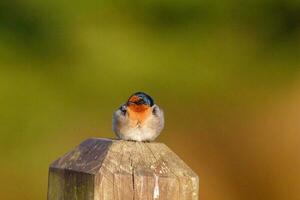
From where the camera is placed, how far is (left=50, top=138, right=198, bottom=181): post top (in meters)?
1.76

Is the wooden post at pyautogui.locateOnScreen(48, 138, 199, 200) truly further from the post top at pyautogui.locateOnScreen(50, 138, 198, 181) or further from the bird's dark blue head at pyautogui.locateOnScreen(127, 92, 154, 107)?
the bird's dark blue head at pyautogui.locateOnScreen(127, 92, 154, 107)

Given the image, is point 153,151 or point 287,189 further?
point 287,189

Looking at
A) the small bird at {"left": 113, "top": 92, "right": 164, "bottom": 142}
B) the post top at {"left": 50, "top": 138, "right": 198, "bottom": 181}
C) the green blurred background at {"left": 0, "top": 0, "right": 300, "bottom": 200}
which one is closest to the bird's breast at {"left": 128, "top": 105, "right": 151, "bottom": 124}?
the small bird at {"left": 113, "top": 92, "right": 164, "bottom": 142}

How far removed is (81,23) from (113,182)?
250 inches

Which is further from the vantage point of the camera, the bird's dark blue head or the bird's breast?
the bird's breast

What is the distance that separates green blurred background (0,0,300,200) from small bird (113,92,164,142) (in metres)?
3.43

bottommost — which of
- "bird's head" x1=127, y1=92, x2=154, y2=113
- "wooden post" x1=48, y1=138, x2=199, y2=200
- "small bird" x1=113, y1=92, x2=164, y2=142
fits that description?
"wooden post" x1=48, y1=138, x2=199, y2=200

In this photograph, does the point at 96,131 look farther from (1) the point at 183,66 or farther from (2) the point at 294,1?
(2) the point at 294,1

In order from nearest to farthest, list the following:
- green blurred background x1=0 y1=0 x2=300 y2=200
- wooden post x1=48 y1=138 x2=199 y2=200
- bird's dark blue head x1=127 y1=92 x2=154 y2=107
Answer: wooden post x1=48 y1=138 x2=199 y2=200 < bird's dark blue head x1=127 y1=92 x2=154 y2=107 < green blurred background x1=0 y1=0 x2=300 y2=200

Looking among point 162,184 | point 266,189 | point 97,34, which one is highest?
point 97,34

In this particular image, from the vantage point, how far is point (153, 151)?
1.84m

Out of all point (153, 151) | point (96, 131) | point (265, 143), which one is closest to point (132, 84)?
point (96, 131)

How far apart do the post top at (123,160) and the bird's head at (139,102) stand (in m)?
1.02

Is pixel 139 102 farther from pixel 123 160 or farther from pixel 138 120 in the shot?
pixel 123 160
